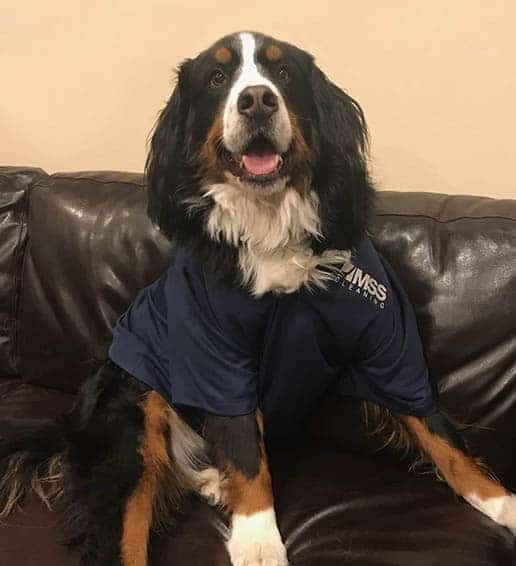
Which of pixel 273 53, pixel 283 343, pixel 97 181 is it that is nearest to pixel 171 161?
pixel 273 53

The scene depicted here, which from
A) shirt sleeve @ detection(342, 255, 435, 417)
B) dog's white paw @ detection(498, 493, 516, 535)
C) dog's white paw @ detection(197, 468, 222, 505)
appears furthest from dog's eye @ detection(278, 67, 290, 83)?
dog's white paw @ detection(498, 493, 516, 535)

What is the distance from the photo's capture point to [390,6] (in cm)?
172

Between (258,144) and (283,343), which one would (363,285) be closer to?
(283,343)

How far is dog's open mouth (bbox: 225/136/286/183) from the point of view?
1294 mm

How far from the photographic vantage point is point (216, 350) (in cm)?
138

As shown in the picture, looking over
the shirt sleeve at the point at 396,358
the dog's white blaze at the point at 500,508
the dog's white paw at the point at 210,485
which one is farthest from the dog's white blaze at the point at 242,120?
the dog's white blaze at the point at 500,508

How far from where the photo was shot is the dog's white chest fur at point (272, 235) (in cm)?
135

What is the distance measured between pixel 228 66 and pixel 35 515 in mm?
986

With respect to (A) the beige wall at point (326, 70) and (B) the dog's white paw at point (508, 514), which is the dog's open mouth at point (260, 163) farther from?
(B) the dog's white paw at point (508, 514)

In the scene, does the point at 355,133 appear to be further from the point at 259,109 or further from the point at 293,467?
the point at 293,467

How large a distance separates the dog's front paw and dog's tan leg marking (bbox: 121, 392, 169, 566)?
0.17m

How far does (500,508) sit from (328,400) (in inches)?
18.0

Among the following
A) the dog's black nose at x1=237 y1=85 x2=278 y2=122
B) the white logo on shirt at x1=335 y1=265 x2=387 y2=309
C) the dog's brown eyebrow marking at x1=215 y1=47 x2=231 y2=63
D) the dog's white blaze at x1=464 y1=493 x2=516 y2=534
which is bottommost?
the dog's white blaze at x1=464 y1=493 x2=516 y2=534

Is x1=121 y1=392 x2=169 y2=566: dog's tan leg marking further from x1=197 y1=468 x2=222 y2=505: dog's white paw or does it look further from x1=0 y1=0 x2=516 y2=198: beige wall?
x1=0 y1=0 x2=516 y2=198: beige wall
